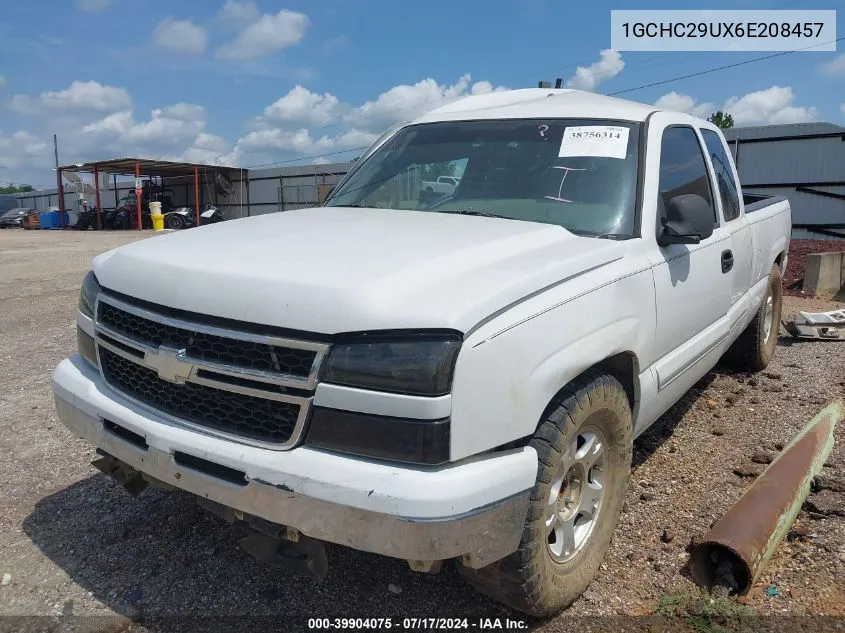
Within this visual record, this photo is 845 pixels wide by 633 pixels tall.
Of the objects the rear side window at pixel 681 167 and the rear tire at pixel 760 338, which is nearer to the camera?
the rear side window at pixel 681 167

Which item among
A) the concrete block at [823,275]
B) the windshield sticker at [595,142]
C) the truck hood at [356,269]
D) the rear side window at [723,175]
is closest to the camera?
the truck hood at [356,269]

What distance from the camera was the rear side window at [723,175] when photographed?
4.16 metres

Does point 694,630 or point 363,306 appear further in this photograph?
point 694,630

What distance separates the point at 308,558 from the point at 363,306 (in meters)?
0.86

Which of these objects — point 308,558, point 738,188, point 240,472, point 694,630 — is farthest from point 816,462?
point 240,472

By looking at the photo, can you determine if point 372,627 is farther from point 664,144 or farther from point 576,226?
point 664,144

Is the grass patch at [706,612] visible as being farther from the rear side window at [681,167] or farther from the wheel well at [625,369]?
the rear side window at [681,167]

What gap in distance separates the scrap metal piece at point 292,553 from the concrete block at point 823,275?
31.1 feet

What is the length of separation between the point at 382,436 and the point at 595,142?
6.62 feet

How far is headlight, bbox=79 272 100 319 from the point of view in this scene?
8.62 ft

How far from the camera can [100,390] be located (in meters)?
2.51

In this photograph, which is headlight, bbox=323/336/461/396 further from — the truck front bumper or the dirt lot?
the dirt lot

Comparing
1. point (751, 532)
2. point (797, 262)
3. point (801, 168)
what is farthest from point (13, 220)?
point (751, 532)

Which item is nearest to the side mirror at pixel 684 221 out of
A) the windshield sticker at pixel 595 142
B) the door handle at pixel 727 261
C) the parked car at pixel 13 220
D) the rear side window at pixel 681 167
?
the rear side window at pixel 681 167
